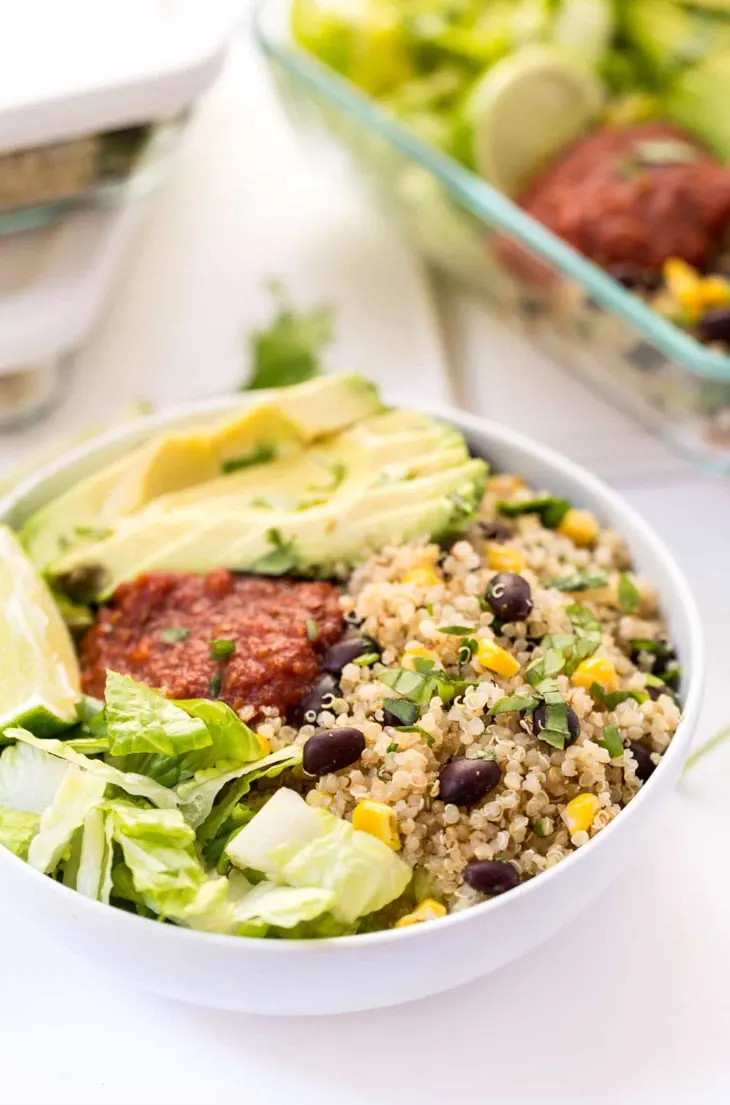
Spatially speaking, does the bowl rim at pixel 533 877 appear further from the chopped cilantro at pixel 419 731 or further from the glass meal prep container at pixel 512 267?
the glass meal prep container at pixel 512 267

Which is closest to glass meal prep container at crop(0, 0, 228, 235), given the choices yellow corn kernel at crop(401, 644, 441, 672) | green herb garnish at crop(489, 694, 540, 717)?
yellow corn kernel at crop(401, 644, 441, 672)

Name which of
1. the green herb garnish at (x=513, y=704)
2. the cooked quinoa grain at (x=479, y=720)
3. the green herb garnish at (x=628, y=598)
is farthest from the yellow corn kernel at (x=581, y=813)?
the green herb garnish at (x=628, y=598)

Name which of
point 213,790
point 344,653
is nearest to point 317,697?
point 344,653

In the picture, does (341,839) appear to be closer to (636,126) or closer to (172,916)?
(172,916)

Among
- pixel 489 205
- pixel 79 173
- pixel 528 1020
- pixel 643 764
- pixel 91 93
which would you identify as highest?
pixel 91 93

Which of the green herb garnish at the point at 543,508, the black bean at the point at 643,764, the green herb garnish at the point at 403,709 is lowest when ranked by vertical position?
the black bean at the point at 643,764

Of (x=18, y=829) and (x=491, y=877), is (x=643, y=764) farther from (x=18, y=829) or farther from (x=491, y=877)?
(x=18, y=829)
